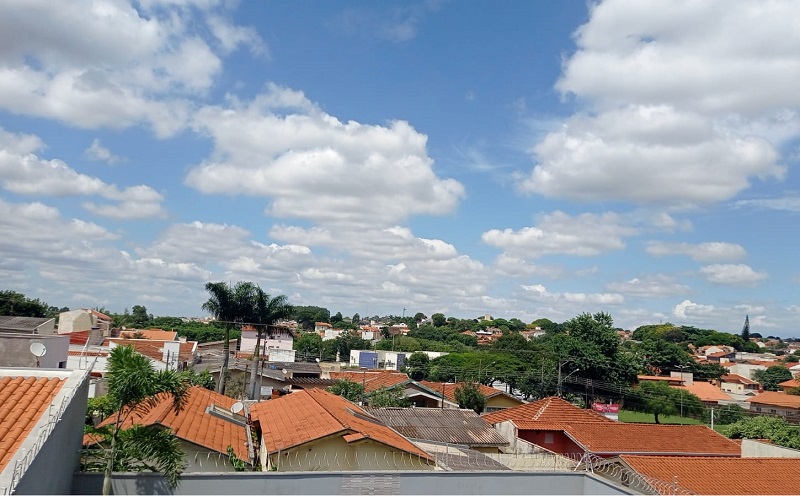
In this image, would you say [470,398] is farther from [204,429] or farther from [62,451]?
[62,451]

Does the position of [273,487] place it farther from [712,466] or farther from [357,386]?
[357,386]

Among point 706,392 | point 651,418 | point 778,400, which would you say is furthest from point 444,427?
point 706,392

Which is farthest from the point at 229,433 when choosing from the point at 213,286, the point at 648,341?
the point at 648,341

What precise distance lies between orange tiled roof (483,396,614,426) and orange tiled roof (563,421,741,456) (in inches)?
55.8

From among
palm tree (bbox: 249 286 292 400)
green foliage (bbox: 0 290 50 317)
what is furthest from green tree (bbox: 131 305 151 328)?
palm tree (bbox: 249 286 292 400)

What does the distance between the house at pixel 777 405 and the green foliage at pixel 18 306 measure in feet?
298

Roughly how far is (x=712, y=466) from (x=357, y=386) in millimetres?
26926

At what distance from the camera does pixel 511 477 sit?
1049cm

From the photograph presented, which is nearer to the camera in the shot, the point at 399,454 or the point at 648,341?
the point at 399,454

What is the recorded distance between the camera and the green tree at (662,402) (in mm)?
60000

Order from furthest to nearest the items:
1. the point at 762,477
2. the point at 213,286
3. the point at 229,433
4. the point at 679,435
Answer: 1. the point at 213,286
2. the point at 679,435
3. the point at 229,433
4. the point at 762,477

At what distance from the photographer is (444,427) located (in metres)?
28.1

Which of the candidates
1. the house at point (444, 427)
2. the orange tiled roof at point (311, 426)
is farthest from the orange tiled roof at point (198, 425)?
the house at point (444, 427)

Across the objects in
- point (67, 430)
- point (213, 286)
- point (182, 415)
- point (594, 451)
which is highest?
point (213, 286)
